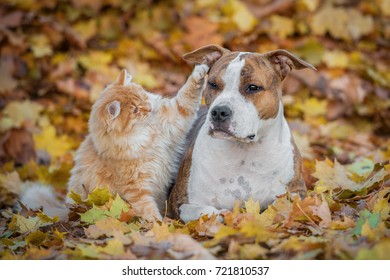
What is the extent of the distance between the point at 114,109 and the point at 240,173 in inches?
38.7

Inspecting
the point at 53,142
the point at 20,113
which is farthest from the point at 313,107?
the point at 20,113

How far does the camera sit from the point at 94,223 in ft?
14.4

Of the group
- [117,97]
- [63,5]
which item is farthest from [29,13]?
[117,97]

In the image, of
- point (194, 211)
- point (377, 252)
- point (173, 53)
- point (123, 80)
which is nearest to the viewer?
point (377, 252)

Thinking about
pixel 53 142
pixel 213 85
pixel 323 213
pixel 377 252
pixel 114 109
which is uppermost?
pixel 213 85

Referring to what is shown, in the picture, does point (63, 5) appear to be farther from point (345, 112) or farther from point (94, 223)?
point (94, 223)

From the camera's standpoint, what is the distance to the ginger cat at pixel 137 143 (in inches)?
186

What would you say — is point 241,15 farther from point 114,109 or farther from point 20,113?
point 114,109

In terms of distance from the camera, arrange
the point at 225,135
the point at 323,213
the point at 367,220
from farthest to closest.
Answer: the point at 225,135 < the point at 323,213 < the point at 367,220

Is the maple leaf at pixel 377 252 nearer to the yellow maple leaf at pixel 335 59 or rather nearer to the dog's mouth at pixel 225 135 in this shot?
the dog's mouth at pixel 225 135

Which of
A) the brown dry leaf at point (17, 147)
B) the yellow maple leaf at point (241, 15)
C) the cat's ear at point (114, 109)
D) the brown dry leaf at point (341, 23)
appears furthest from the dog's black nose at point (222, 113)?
the brown dry leaf at point (341, 23)

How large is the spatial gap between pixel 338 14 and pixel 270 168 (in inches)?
206

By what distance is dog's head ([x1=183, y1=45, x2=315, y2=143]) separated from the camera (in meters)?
4.16

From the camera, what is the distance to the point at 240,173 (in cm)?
453
